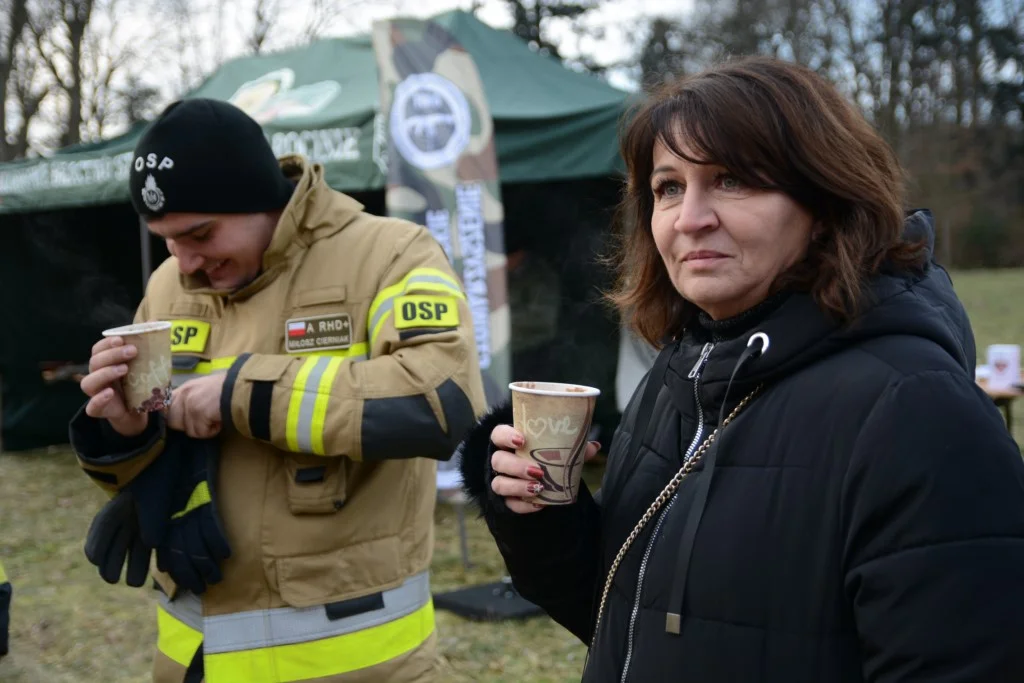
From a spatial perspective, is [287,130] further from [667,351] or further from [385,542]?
[667,351]

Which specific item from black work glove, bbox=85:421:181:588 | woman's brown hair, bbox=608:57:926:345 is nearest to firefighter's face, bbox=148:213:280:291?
black work glove, bbox=85:421:181:588

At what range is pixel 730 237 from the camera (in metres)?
1.32

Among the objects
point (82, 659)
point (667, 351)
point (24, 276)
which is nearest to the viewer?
point (667, 351)

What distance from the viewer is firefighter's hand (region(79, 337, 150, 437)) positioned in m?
2.01

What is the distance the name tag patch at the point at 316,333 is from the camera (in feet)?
7.39

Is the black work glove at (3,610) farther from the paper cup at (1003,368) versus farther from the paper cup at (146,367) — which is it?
the paper cup at (1003,368)

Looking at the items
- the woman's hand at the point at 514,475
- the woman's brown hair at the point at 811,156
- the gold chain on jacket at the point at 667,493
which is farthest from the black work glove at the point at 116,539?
the woman's brown hair at the point at 811,156

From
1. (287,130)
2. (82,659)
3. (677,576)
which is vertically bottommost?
(82,659)

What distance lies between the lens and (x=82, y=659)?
479 cm

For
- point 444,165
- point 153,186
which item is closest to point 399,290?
point 153,186

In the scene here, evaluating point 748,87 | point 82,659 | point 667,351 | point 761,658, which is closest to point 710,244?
point 748,87

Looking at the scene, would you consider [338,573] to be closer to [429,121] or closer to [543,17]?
[429,121]

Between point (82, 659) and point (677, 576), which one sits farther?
point (82, 659)

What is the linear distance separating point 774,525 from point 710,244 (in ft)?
1.28
